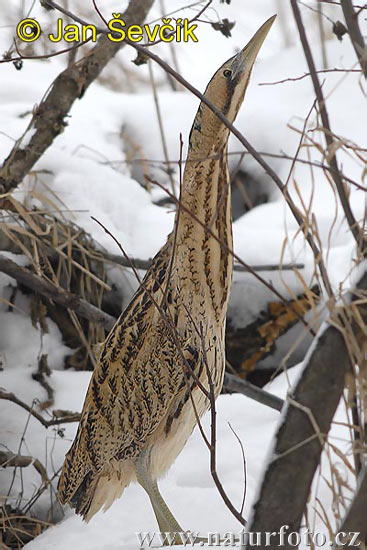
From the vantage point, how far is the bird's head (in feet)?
5.01

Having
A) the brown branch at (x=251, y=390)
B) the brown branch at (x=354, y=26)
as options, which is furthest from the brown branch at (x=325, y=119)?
the brown branch at (x=251, y=390)

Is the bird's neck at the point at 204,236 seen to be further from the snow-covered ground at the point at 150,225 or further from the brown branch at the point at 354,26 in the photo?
the brown branch at the point at 354,26

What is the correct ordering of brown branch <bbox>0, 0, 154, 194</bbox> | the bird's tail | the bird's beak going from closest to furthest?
the bird's beak, the bird's tail, brown branch <bbox>0, 0, 154, 194</bbox>

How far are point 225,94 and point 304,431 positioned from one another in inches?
32.6

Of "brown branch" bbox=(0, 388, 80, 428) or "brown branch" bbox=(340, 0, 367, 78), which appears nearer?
"brown branch" bbox=(340, 0, 367, 78)

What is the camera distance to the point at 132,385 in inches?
68.9

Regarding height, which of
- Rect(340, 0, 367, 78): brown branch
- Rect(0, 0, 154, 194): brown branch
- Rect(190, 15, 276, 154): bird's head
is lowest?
Rect(340, 0, 367, 78): brown branch

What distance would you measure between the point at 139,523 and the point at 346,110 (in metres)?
2.13

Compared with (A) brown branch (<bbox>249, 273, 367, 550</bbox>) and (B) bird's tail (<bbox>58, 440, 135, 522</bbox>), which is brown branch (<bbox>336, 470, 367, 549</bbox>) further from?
(B) bird's tail (<bbox>58, 440, 135, 522</bbox>)

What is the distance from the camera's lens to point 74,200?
2.76 meters

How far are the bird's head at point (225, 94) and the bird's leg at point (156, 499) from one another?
0.69 meters

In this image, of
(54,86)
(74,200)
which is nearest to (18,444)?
(74,200)

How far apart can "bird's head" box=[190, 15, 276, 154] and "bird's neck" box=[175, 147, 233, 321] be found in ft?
0.18

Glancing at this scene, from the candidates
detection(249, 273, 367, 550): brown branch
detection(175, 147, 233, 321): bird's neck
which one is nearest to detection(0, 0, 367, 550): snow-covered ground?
detection(175, 147, 233, 321): bird's neck
